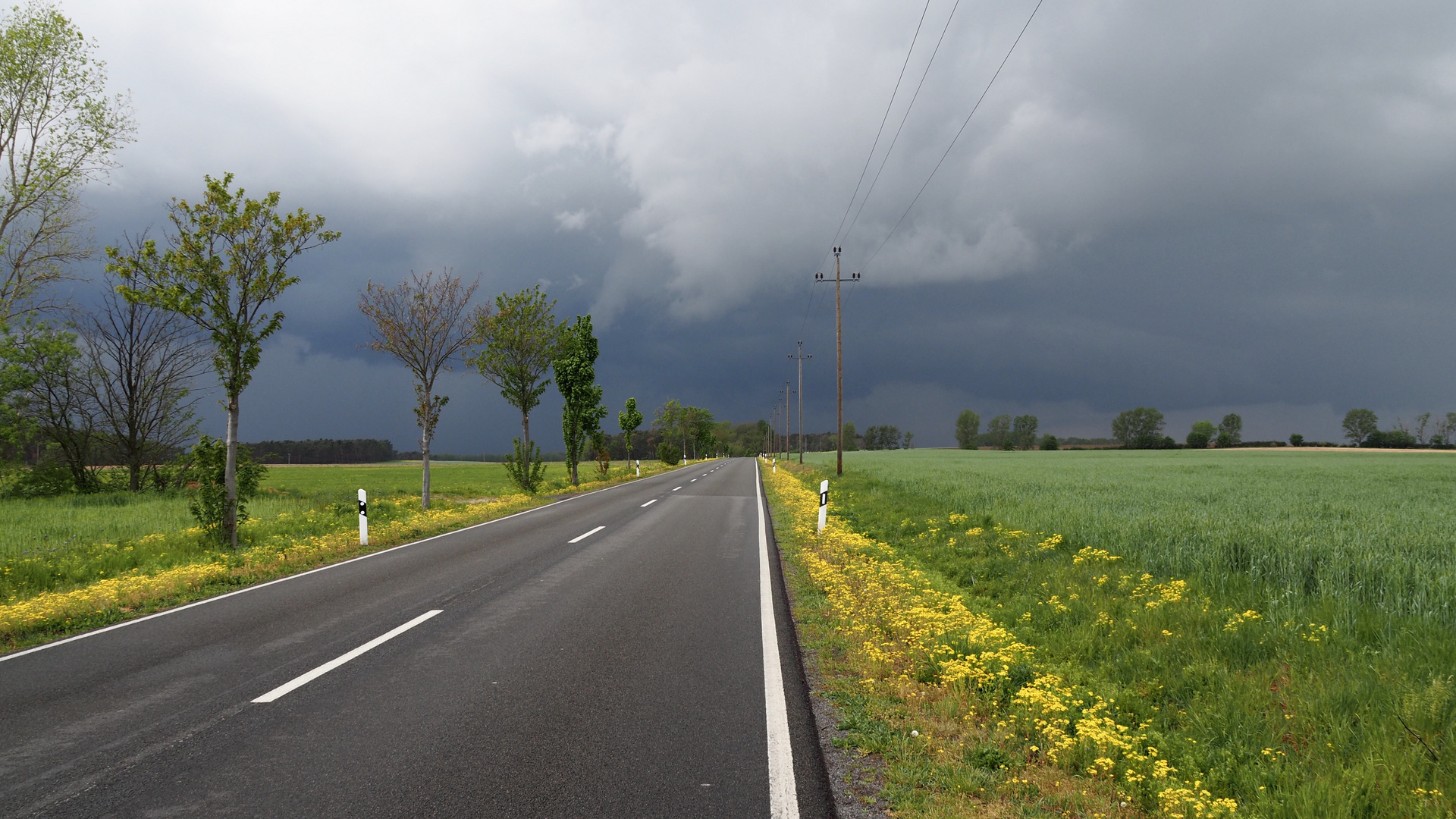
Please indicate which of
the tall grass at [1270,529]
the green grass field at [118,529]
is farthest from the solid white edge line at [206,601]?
the tall grass at [1270,529]

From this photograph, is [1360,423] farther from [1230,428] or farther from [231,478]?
[231,478]

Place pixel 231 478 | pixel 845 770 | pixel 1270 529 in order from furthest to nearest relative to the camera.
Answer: pixel 231 478
pixel 1270 529
pixel 845 770

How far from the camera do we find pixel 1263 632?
583 cm

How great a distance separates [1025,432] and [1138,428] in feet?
92.0

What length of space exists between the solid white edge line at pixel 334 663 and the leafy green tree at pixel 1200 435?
149 m

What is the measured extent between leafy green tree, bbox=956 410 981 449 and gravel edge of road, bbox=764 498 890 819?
190852 mm

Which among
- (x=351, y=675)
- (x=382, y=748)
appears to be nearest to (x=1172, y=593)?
(x=382, y=748)

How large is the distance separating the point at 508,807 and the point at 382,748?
125 centimetres

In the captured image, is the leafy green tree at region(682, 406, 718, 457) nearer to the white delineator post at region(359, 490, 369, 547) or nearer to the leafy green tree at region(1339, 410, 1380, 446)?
the white delineator post at region(359, 490, 369, 547)

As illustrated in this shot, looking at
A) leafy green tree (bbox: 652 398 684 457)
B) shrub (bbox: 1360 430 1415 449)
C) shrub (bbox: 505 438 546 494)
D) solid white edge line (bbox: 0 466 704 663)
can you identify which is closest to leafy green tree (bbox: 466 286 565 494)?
shrub (bbox: 505 438 546 494)

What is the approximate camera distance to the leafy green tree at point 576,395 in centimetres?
3362

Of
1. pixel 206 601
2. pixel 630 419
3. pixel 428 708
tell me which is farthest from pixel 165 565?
pixel 630 419

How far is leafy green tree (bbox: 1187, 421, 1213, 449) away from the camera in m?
128

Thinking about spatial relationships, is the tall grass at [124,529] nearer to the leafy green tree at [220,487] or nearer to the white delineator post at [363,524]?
the leafy green tree at [220,487]
